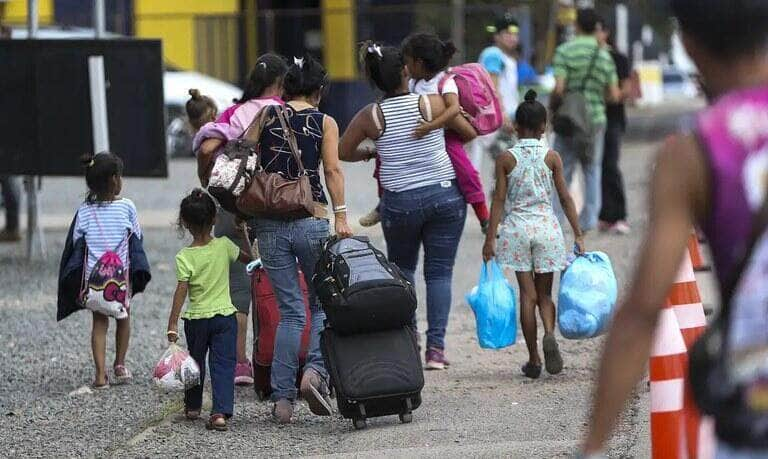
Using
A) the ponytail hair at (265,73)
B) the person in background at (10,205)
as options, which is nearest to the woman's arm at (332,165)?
the ponytail hair at (265,73)

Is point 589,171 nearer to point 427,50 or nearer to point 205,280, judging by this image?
point 427,50

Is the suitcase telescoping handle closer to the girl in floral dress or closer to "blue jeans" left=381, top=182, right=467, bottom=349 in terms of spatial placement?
"blue jeans" left=381, top=182, right=467, bottom=349

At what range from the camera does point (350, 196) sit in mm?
16625

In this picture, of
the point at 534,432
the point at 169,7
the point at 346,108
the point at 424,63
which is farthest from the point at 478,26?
the point at 534,432

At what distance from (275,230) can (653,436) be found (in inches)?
98.7

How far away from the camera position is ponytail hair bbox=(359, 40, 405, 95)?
7.10 meters

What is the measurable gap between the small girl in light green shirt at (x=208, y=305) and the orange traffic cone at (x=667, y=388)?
2.38 metres

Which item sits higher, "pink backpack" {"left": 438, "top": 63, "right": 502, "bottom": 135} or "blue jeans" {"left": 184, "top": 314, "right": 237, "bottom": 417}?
"pink backpack" {"left": 438, "top": 63, "right": 502, "bottom": 135}

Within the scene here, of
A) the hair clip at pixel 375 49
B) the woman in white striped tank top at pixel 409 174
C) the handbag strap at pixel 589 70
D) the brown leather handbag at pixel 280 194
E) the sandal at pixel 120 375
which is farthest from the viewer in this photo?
the handbag strap at pixel 589 70

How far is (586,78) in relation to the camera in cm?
1185

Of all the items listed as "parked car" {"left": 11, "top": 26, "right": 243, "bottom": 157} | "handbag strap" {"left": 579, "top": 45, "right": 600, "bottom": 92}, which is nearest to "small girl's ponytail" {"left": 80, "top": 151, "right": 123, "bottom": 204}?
"handbag strap" {"left": 579, "top": 45, "right": 600, "bottom": 92}

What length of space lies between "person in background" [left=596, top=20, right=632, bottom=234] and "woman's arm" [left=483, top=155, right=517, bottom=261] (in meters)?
5.34

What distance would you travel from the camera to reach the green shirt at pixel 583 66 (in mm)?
11820

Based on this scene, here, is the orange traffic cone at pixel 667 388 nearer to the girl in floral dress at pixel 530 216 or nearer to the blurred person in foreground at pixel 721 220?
the blurred person in foreground at pixel 721 220
